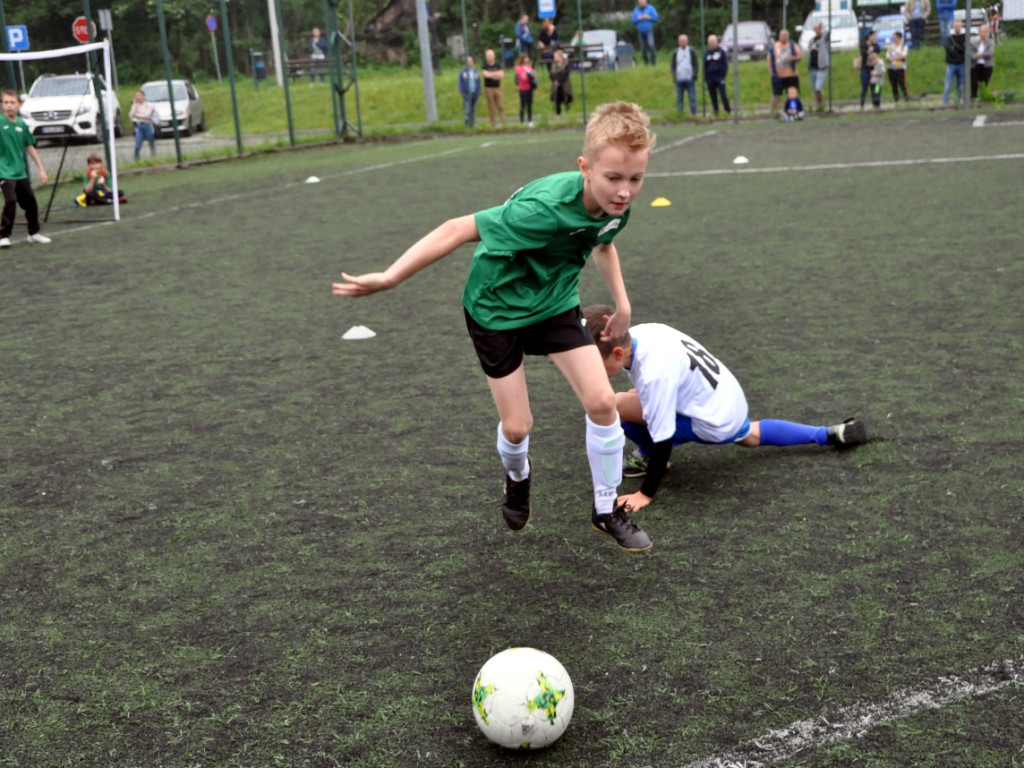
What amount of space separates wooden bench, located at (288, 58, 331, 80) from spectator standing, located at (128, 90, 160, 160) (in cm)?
398

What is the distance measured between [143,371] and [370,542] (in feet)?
10.3

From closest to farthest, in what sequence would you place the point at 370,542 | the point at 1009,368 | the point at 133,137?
1. the point at 370,542
2. the point at 1009,368
3. the point at 133,137

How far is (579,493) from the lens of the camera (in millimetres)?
4578

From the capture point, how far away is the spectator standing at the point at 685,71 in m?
22.8

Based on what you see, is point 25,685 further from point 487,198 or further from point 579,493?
point 487,198

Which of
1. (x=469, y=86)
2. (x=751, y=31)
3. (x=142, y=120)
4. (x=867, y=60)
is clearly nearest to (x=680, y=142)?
(x=867, y=60)

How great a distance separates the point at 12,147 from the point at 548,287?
9490mm

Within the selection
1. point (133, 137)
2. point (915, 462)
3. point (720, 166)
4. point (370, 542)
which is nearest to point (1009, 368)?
point (915, 462)

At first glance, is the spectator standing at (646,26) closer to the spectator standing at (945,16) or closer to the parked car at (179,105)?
the spectator standing at (945,16)

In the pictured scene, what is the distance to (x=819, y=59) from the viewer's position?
875 inches

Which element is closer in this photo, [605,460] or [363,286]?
[363,286]

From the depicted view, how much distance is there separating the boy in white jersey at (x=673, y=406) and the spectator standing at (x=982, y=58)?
1878 centimetres

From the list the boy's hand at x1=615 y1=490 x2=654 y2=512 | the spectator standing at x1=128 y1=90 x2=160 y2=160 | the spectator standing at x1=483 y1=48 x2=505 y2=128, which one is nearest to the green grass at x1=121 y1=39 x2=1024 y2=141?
the spectator standing at x1=128 y1=90 x2=160 y2=160

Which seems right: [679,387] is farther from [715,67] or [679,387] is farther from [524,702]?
[715,67]
